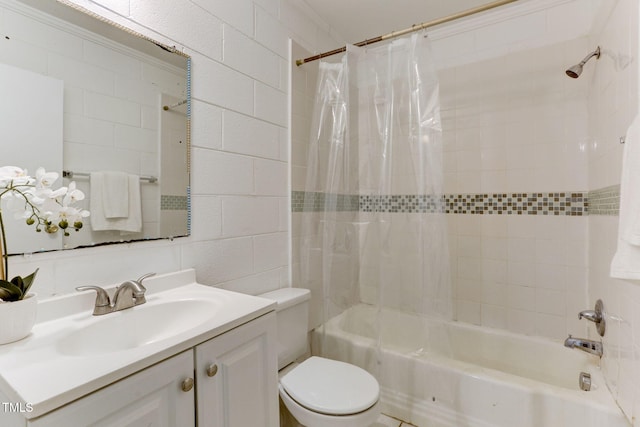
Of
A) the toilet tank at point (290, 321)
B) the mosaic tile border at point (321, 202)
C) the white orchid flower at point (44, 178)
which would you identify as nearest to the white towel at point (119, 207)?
the white orchid flower at point (44, 178)

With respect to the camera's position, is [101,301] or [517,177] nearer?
[101,301]

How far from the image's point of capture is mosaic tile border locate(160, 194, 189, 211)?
48.5 inches

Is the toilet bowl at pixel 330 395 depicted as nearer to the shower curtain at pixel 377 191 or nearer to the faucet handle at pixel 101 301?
Result: the shower curtain at pixel 377 191

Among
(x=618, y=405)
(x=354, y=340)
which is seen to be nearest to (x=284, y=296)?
(x=354, y=340)

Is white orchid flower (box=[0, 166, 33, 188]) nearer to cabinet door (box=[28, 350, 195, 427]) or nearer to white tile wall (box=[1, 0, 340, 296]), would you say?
white tile wall (box=[1, 0, 340, 296])

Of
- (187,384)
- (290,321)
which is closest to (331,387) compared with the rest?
(290,321)

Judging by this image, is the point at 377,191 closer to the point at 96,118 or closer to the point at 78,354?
the point at 96,118

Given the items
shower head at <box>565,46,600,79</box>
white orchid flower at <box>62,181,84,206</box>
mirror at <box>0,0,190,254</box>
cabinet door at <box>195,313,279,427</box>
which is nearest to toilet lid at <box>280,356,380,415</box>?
cabinet door at <box>195,313,279,427</box>

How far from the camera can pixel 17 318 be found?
2.47 feet

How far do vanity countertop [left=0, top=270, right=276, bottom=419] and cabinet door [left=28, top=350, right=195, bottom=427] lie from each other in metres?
0.02

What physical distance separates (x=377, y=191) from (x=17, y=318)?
143cm

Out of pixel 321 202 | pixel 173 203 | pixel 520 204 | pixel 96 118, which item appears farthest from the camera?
pixel 520 204

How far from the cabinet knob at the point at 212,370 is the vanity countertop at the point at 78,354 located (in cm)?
8

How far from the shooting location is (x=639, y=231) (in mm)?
765
